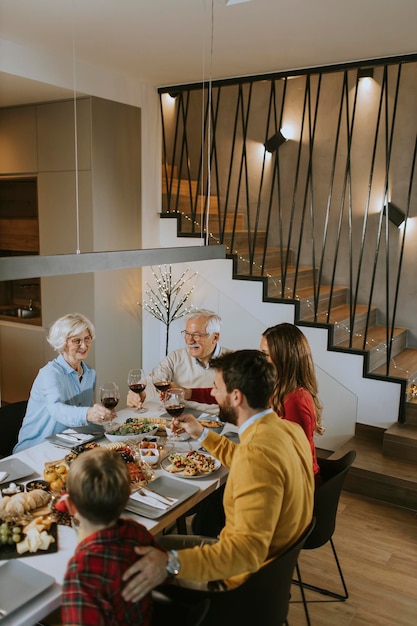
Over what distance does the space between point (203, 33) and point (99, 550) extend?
3139 mm

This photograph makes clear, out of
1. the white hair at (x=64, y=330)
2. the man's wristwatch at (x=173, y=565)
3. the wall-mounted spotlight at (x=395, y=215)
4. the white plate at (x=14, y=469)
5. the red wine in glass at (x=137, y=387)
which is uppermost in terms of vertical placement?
the wall-mounted spotlight at (x=395, y=215)

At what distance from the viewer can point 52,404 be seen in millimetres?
A: 2854

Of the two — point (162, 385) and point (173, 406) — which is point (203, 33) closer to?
point (162, 385)

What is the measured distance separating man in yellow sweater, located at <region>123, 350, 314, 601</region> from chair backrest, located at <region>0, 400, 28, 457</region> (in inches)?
59.8

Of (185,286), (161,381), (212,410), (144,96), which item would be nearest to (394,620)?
(212,410)

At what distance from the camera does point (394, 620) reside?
271 centimetres

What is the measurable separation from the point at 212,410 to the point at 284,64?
108 inches

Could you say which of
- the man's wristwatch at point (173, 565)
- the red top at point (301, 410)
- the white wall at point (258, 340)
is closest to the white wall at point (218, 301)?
the white wall at point (258, 340)

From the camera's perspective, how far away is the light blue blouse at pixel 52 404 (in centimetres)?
283

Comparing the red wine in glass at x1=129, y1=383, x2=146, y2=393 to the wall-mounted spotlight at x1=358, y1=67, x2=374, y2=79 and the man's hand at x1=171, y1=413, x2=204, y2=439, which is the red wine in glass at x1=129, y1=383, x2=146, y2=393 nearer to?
the man's hand at x1=171, y1=413, x2=204, y2=439

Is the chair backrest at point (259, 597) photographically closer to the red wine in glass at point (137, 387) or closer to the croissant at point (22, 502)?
the croissant at point (22, 502)

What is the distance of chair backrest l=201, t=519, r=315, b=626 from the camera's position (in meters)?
1.66

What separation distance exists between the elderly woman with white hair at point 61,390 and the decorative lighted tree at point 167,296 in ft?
6.65

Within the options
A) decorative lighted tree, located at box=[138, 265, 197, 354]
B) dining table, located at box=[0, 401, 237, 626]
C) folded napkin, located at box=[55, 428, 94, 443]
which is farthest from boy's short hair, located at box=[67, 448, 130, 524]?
decorative lighted tree, located at box=[138, 265, 197, 354]
